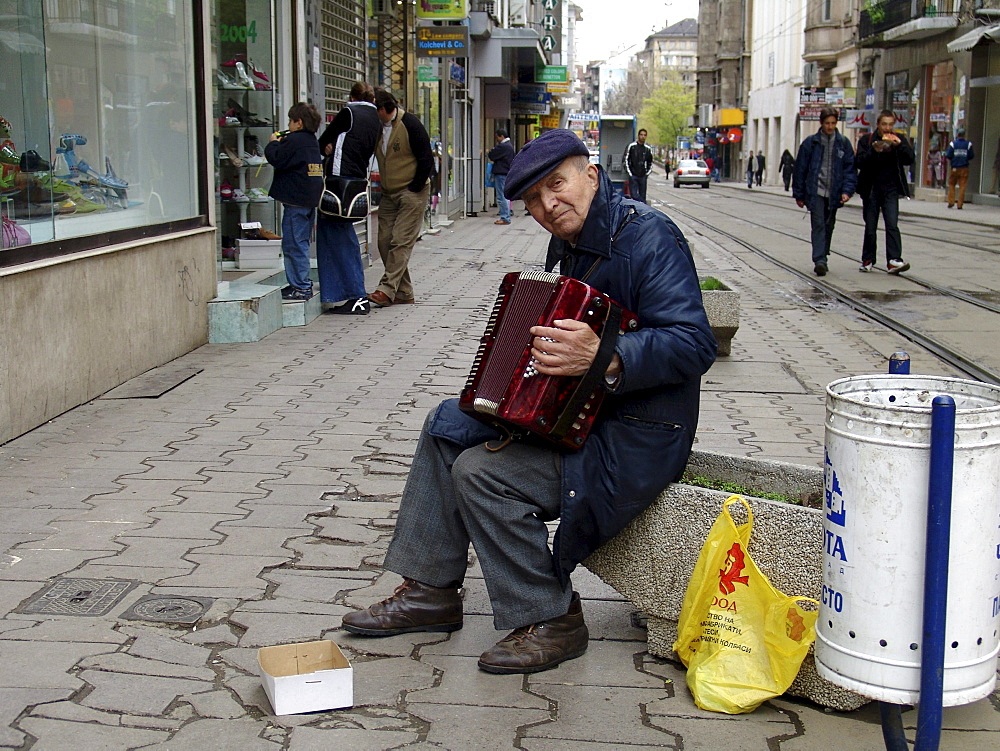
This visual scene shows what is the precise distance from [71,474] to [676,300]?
3250 mm

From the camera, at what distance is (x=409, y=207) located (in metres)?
10.9

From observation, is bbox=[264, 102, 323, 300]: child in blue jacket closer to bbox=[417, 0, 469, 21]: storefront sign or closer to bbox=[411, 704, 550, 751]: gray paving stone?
bbox=[411, 704, 550, 751]: gray paving stone

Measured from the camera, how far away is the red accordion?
10.2 ft

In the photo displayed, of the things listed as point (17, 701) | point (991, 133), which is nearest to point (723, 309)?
point (17, 701)

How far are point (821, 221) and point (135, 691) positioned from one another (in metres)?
11.7

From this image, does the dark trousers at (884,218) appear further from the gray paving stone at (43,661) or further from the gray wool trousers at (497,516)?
the gray paving stone at (43,661)

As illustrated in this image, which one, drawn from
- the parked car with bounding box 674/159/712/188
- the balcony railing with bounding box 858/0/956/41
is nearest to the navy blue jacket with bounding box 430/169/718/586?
the balcony railing with bounding box 858/0/956/41

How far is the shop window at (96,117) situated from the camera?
649cm

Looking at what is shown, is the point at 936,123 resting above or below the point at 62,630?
above

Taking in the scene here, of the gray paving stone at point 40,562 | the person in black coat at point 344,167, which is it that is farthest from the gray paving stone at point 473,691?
the person in black coat at point 344,167

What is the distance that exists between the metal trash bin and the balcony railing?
122 ft

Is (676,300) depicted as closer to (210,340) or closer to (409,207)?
(210,340)

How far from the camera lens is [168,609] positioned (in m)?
3.76

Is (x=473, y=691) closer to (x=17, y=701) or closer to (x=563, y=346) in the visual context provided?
(x=563, y=346)
